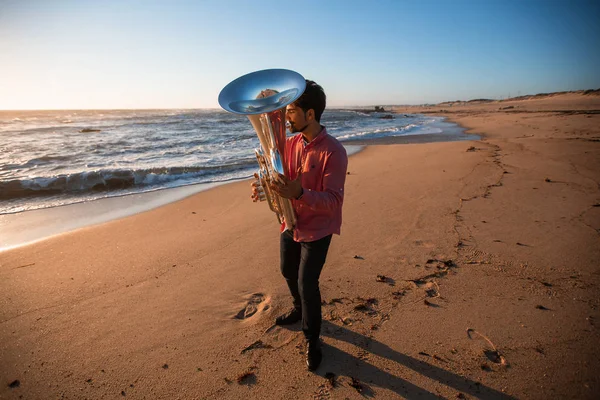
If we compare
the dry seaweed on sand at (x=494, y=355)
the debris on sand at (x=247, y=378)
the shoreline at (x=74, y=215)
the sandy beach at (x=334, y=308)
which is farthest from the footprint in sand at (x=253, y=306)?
the shoreline at (x=74, y=215)

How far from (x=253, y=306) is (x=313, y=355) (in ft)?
2.71

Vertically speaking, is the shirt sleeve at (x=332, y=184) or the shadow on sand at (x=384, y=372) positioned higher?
the shirt sleeve at (x=332, y=184)

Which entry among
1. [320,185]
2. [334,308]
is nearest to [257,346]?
[334,308]

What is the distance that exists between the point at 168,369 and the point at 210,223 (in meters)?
2.68

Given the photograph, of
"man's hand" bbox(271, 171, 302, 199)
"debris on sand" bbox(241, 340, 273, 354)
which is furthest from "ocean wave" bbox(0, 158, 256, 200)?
"man's hand" bbox(271, 171, 302, 199)

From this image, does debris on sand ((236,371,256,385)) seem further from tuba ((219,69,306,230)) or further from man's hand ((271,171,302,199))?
man's hand ((271,171,302,199))

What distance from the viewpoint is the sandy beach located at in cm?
201

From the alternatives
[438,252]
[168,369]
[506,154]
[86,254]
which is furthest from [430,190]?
[86,254]

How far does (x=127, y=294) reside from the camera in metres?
2.92

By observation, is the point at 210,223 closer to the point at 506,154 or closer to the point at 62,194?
the point at 62,194

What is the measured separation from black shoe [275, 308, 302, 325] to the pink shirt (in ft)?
2.59

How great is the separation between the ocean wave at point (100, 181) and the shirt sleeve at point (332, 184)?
659cm

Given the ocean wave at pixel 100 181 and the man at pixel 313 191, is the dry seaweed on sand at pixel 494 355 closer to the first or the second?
the man at pixel 313 191

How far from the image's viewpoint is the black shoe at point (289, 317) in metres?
2.52
